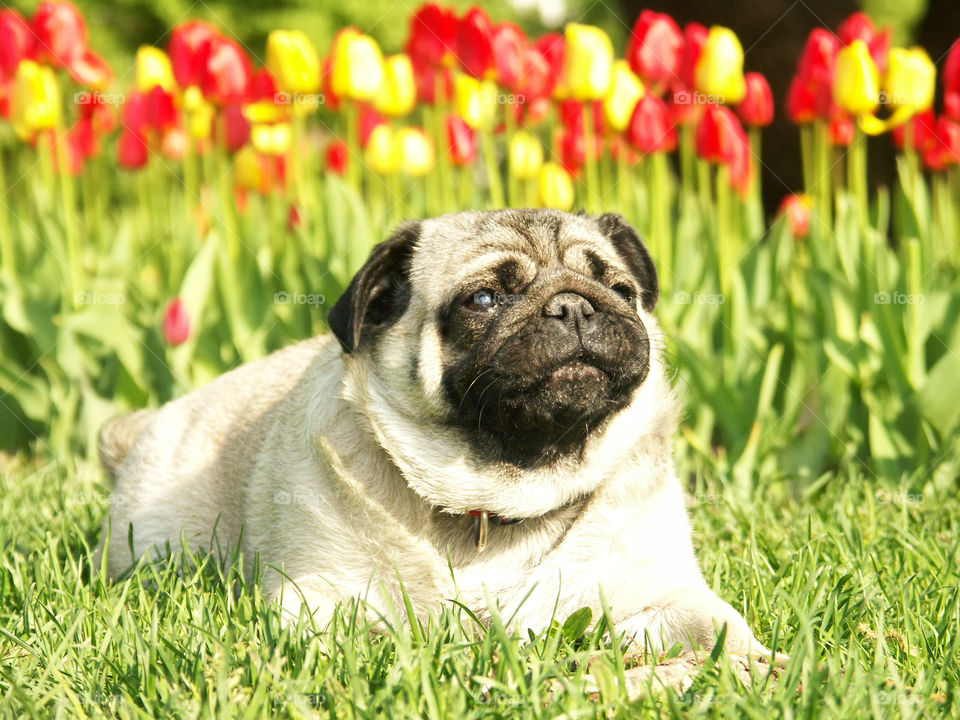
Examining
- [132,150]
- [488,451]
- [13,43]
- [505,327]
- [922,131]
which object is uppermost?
[13,43]

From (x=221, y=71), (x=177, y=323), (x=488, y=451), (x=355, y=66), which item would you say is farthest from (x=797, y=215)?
(x=177, y=323)

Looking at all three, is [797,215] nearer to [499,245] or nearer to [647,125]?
[647,125]

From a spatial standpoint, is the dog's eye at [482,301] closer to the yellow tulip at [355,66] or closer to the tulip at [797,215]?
the yellow tulip at [355,66]

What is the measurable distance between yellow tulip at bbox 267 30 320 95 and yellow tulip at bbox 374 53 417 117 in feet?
1.30

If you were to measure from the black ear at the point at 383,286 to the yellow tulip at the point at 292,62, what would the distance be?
2.12 metres

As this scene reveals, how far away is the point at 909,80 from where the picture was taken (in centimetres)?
492

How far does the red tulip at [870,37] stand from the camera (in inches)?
199

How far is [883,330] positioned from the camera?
4586 millimetres

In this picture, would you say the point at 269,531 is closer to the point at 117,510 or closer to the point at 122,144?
the point at 117,510

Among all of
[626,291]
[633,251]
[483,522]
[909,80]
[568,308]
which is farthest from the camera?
[909,80]

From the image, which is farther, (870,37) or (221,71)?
(221,71)

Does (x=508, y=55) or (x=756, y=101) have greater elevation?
(x=508, y=55)

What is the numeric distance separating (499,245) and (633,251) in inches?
24.7

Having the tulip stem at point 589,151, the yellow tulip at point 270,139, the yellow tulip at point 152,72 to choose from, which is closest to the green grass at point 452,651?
the tulip stem at point 589,151
